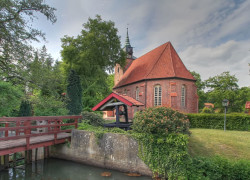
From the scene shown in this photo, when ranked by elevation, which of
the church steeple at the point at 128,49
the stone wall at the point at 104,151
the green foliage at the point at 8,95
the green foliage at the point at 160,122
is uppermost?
the church steeple at the point at 128,49

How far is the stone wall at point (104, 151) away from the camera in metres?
7.86

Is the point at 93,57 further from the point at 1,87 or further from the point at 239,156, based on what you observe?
the point at 239,156

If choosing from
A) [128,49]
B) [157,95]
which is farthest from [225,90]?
[128,49]

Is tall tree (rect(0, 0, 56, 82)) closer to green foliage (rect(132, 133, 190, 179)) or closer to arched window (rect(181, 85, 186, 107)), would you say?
green foliage (rect(132, 133, 190, 179))

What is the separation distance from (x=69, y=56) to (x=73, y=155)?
54.1 feet

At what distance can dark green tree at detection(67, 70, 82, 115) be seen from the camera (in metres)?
14.7

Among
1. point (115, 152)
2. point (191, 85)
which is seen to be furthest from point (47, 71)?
point (191, 85)

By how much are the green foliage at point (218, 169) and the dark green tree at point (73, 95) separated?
11.0 m

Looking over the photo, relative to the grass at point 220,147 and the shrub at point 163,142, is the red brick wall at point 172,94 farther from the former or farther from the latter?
the shrub at point 163,142

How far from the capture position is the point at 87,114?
41.2 feet

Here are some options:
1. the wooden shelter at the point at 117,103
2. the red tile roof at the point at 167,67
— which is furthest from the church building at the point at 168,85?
the wooden shelter at the point at 117,103

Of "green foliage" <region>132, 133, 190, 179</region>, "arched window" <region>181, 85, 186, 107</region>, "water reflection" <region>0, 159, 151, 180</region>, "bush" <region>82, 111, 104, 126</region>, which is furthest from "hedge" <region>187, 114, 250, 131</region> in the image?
"water reflection" <region>0, 159, 151, 180</region>

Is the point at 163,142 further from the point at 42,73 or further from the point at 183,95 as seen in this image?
the point at 183,95

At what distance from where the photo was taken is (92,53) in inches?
880
